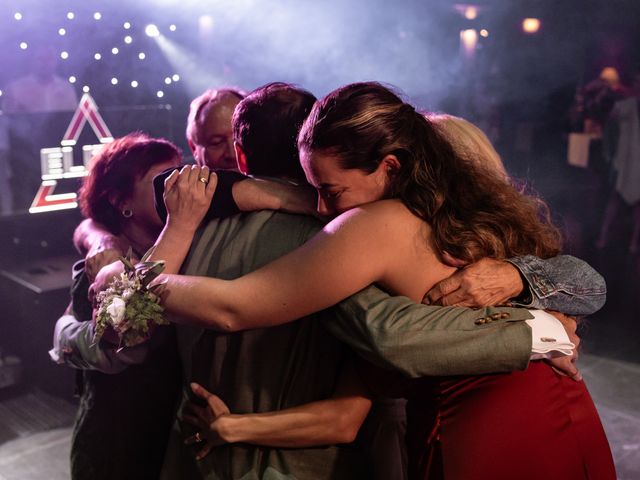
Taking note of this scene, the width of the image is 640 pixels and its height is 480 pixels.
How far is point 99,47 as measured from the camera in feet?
21.1

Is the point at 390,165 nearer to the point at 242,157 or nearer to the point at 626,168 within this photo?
the point at 242,157

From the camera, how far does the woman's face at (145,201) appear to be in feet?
8.08

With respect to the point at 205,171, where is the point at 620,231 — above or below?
below

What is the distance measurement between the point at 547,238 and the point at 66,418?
3436 mm

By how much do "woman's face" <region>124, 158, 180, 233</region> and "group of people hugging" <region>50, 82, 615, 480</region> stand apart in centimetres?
61

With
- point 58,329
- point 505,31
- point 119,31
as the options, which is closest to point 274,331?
point 58,329

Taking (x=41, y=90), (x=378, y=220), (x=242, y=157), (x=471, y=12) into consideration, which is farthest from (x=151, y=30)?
(x=471, y=12)

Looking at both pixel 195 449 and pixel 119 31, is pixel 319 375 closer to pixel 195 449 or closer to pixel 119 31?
pixel 195 449

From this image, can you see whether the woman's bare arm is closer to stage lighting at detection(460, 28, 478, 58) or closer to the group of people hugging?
the group of people hugging

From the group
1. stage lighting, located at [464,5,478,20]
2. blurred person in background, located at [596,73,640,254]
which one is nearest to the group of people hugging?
blurred person in background, located at [596,73,640,254]

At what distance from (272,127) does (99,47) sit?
522cm

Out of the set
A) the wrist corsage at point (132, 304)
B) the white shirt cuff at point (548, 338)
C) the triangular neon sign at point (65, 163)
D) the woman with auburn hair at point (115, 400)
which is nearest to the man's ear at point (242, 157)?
the wrist corsage at point (132, 304)

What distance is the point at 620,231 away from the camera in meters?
8.59

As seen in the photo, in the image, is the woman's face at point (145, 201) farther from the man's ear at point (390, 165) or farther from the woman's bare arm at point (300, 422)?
the man's ear at point (390, 165)
